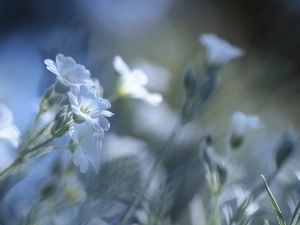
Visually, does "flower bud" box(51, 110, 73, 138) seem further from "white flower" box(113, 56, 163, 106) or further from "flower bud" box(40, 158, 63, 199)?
"white flower" box(113, 56, 163, 106)

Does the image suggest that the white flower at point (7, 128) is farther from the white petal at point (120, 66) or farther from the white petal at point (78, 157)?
the white petal at point (120, 66)

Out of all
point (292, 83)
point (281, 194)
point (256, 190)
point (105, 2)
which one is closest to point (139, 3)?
point (105, 2)

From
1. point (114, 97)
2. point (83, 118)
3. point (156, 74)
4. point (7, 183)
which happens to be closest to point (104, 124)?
point (83, 118)

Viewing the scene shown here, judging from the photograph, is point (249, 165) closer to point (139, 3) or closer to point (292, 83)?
point (292, 83)

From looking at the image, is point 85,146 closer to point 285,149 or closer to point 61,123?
point 61,123

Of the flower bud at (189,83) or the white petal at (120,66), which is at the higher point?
the flower bud at (189,83)

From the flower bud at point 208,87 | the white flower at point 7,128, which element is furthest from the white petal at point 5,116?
the flower bud at point 208,87

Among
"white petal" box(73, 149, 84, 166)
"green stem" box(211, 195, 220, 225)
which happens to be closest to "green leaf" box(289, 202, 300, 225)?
"green stem" box(211, 195, 220, 225)
